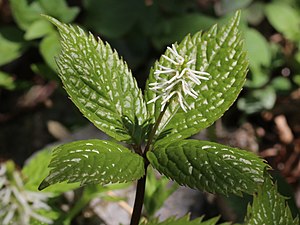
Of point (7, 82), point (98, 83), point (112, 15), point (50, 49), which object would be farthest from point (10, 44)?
point (98, 83)

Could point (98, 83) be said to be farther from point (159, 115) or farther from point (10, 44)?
point (10, 44)

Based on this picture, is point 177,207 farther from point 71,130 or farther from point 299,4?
point 299,4

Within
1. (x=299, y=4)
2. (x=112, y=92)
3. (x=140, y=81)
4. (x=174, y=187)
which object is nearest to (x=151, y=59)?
(x=140, y=81)

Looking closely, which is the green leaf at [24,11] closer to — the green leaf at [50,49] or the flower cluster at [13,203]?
the green leaf at [50,49]

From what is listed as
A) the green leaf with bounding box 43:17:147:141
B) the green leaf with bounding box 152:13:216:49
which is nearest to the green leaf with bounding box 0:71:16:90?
the green leaf with bounding box 152:13:216:49

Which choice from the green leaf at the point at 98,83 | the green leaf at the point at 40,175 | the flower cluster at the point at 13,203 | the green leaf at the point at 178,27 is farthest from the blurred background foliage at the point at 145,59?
the flower cluster at the point at 13,203
